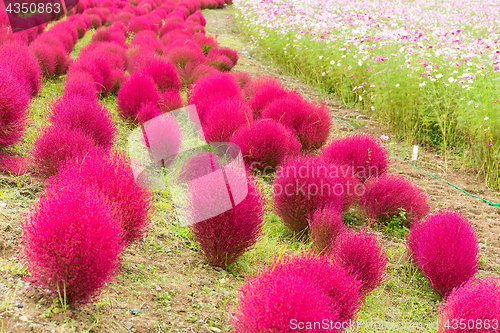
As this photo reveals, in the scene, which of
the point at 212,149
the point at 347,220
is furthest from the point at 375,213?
the point at 212,149

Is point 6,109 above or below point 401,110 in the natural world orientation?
above

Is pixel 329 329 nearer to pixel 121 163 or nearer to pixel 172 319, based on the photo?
pixel 172 319

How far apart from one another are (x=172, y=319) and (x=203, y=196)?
718mm

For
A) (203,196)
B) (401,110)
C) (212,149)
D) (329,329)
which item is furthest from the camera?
(401,110)

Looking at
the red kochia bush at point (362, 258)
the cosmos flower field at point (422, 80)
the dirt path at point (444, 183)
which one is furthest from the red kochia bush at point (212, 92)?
the red kochia bush at point (362, 258)

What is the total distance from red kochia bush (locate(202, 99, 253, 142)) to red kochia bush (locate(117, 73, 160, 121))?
85 cm

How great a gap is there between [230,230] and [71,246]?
3.26 feet

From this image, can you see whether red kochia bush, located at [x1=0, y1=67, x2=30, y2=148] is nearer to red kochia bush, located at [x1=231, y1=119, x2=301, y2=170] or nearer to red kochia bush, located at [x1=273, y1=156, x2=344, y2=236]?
red kochia bush, located at [x1=231, y1=119, x2=301, y2=170]

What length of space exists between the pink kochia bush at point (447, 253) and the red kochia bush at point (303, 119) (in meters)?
1.85

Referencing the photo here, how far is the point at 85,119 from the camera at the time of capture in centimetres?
353

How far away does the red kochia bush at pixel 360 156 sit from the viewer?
4047mm

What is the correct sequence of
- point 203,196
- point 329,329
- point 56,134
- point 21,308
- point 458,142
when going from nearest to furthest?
1. point 329,329
2. point 21,308
3. point 203,196
4. point 56,134
5. point 458,142

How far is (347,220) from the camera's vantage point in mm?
3695

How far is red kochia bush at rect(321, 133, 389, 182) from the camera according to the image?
A: 13.3ft
